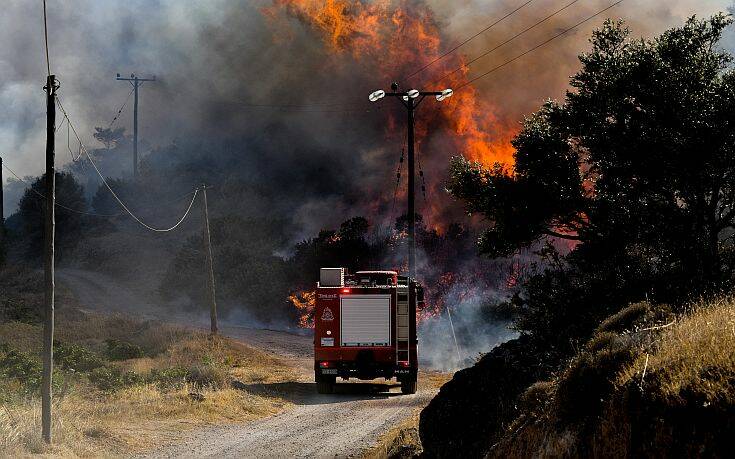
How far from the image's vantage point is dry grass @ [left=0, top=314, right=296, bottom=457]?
1692 centimetres

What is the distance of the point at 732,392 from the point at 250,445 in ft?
45.4

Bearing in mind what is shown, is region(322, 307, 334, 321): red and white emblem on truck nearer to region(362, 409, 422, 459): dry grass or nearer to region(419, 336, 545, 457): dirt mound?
region(362, 409, 422, 459): dry grass

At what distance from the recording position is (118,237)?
96250 millimetres

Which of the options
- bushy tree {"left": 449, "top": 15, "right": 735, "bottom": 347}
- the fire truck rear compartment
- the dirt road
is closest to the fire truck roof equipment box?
the fire truck rear compartment

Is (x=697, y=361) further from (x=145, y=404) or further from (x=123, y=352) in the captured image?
(x=123, y=352)

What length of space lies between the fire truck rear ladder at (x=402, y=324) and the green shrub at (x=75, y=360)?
12.0 m

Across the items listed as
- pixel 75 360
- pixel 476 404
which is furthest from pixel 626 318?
pixel 75 360

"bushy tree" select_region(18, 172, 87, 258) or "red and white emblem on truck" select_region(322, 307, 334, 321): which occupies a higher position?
"bushy tree" select_region(18, 172, 87, 258)

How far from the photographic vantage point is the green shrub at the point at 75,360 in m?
29.6

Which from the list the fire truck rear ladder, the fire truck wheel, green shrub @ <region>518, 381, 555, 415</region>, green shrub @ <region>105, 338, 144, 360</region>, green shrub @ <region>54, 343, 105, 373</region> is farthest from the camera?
green shrub @ <region>105, 338, 144, 360</region>

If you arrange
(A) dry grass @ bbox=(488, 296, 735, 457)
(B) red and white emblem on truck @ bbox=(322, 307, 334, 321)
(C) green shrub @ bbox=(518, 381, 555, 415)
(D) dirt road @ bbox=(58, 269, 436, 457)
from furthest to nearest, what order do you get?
(B) red and white emblem on truck @ bbox=(322, 307, 334, 321) → (D) dirt road @ bbox=(58, 269, 436, 457) → (C) green shrub @ bbox=(518, 381, 555, 415) → (A) dry grass @ bbox=(488, 296, 735, 457)

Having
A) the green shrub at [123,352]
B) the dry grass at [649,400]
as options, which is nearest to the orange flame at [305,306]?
the green shrub at [123,352]

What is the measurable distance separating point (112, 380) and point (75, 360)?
5633 millimetres

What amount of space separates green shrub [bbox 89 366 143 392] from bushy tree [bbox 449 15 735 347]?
12722 millimetres
